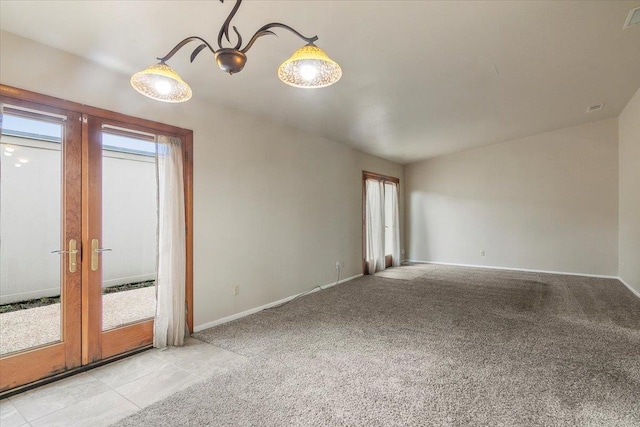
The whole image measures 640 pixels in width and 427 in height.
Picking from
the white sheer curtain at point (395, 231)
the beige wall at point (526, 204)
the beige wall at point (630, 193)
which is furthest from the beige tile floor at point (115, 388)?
the beige wall at point (526, 204)

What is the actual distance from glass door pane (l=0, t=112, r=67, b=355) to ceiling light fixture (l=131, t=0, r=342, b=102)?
1266mm

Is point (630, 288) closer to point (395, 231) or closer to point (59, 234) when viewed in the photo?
point (395, 231)

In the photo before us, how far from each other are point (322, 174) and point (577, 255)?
17.8 ft

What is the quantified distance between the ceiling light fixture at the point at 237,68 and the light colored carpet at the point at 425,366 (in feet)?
6.55

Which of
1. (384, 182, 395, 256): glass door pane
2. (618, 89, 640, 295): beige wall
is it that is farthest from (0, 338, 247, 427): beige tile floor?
(618, 89, 640, 295): beige wall

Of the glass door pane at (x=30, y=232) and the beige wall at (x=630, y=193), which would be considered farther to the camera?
the beige wall at (x=630, y=193)

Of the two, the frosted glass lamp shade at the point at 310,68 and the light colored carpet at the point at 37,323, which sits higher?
the frosted glass lamp shade at the point at 310,68

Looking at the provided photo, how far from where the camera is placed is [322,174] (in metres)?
5.20

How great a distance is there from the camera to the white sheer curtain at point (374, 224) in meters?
6.42

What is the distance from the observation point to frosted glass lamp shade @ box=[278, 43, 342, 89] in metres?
1.47

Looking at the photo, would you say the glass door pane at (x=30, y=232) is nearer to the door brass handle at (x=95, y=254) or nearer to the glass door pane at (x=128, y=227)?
the door brass handle at (x=95, y=254)

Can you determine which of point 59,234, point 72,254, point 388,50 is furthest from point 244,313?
point 388,50

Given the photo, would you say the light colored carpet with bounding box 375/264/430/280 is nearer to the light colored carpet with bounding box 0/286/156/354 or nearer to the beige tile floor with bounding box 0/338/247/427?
the beige tile floor with bounding box 0/338/247/427

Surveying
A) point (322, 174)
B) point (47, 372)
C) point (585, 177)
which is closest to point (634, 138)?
point (585, 177)
